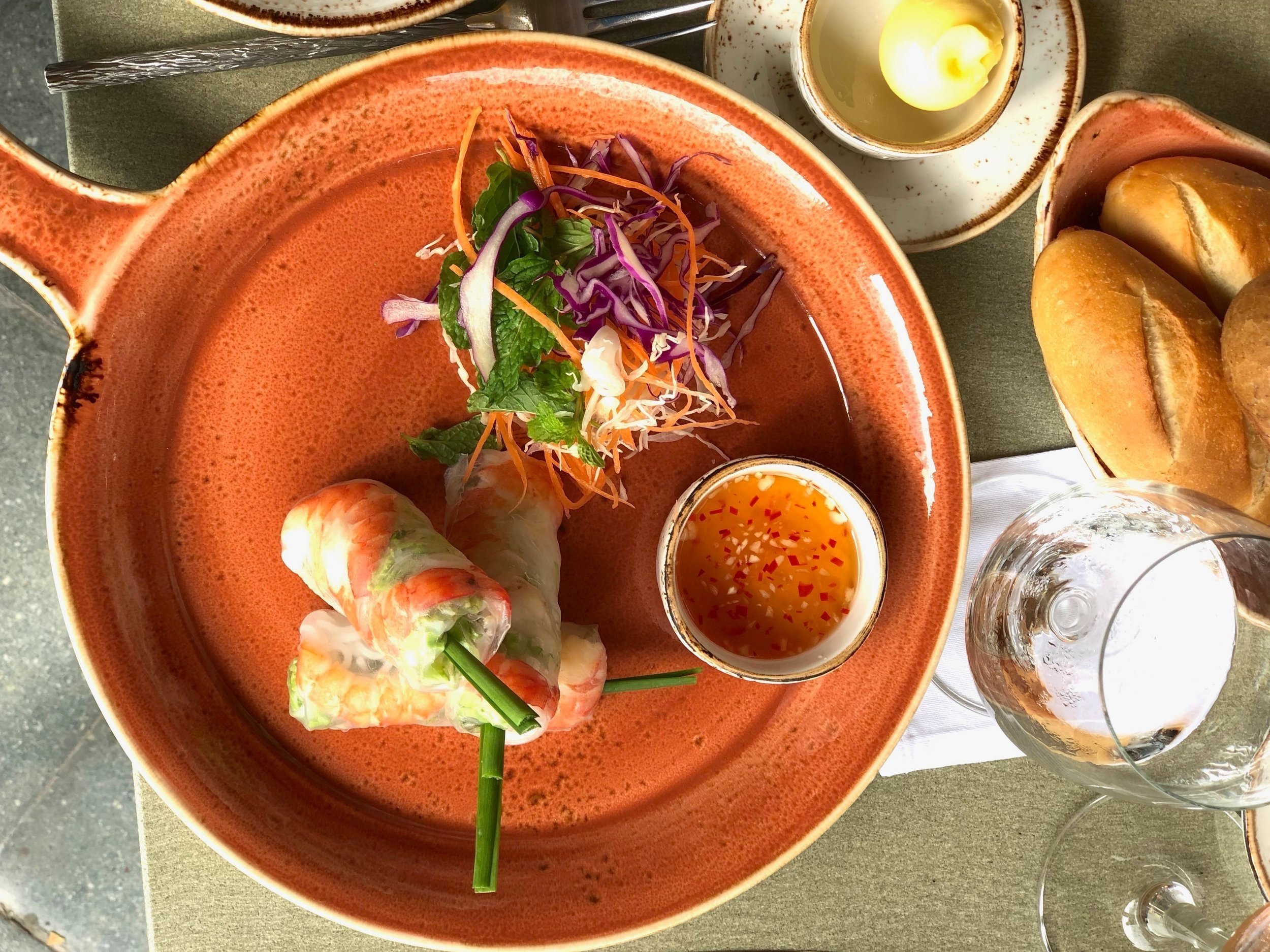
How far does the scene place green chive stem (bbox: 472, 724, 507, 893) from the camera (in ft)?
4.32

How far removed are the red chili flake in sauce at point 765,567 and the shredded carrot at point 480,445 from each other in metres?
0.44

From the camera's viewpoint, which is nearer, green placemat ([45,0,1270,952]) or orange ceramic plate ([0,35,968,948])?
orange ceramic plate ([0,35,968,948])

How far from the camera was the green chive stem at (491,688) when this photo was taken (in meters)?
1.23

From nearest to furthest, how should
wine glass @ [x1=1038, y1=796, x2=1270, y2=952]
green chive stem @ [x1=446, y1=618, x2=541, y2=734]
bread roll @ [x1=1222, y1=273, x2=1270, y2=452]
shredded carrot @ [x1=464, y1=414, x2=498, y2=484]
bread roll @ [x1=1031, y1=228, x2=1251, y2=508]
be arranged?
green chive stem @ [x1=446, y1=618, x2=541, y2=734] → bread roll @ [x1=1222, y1=273, x2=1270, y2=452] → bread roll @ [x1=1031, y1=228, x2=1251, y2=508] → shredded carrot @ [x1=464, y1=414, x2=498, y2=484] → wine glass @ [x1=1038, y1=796, x2=1270, y2=952]

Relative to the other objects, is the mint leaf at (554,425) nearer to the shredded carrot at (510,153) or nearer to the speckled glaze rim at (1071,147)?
the shredded carrot at (510,153)

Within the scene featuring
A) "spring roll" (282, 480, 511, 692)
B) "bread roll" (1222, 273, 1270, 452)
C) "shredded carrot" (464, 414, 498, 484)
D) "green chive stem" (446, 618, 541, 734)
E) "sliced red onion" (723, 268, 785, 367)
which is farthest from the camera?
"sliced red onion" (723, 268, 785, 367)

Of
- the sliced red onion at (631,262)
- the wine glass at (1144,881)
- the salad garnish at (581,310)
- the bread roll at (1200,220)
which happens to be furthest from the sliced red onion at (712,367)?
the wine glass at (1144,881)

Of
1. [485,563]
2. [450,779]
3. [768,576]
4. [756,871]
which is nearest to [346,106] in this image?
[485,563]

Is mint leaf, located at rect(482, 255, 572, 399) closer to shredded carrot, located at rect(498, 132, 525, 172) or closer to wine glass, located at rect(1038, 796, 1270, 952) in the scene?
shredded carrot, located at rect(498, 132, 525, 172)

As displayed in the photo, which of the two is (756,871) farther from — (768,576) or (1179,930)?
(1179,930)

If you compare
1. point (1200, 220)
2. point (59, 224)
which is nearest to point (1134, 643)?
point (1200, 220)

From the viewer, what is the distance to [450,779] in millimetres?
1835

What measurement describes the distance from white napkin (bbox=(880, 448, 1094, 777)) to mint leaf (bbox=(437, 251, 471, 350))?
3.68ft

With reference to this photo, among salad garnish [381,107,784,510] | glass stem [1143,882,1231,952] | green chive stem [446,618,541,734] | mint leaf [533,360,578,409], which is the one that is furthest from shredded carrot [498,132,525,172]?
glass stem [1143,882,1231,952]
